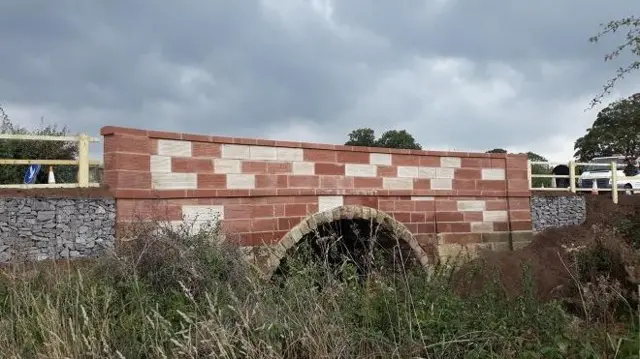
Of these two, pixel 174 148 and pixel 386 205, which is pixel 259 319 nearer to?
pixel 174 148

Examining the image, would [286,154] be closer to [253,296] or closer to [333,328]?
[253,296]

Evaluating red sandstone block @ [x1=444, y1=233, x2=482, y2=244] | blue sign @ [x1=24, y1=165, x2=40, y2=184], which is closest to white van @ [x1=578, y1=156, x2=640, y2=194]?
red sandstone block @ [x1=444, y1=233, x2=482, y2=244]

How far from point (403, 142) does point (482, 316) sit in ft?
122

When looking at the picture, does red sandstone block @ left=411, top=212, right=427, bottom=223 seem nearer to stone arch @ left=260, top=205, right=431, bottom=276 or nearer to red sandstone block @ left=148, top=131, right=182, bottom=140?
stone arch @ left=260, top=205, right=431, bottom=276

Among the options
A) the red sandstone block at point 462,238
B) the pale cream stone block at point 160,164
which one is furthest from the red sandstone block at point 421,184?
the pale cream stone block at point 160,164

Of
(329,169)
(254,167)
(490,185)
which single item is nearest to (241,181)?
(254,167)

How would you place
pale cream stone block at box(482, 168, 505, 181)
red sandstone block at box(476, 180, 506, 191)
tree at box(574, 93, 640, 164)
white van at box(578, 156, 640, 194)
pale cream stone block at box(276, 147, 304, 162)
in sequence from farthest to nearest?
tree at box(574, 93, 640, 164) → white van at box(578, 156, 640, 194) → pale cream stone block at box(482, 168, 505, 181) → red sandstone block at box(476, 180, 506, 191) → pale cream stone block at box(276, 147, 304, 162)

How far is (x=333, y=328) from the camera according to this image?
372cm

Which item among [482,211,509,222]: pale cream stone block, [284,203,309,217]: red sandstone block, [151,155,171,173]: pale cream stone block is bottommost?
[482,211,509,222]: pale cream stone block

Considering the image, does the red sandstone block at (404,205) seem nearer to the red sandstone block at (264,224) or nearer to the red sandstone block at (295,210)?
the red sandstone block at (295,210)

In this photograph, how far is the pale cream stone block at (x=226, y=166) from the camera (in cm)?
807

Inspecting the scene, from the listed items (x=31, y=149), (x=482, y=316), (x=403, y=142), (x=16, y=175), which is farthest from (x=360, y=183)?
(x=403, y=142)

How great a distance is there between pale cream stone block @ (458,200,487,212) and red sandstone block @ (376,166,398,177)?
1699 mm

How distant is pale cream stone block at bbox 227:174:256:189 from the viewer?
26.9 ft
